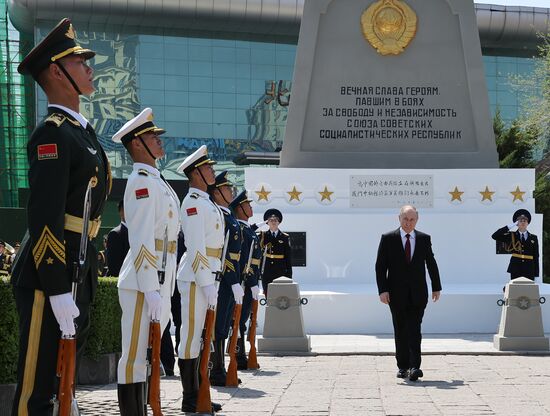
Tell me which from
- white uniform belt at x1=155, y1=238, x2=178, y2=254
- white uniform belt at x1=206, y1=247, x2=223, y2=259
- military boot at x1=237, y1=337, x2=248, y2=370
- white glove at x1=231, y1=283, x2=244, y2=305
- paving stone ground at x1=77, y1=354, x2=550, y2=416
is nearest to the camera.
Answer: white uniform belt at x1=155, y1=238, x2=178, y2=254

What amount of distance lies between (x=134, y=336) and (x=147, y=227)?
0.63 m

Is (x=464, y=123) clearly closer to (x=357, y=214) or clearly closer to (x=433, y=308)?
(x=357, y=214)

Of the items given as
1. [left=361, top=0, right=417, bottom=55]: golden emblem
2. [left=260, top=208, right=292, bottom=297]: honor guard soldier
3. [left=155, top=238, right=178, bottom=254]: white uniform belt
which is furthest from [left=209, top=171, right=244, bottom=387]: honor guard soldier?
[left=361, top=0, right=417, bottom=55]: golden emblem

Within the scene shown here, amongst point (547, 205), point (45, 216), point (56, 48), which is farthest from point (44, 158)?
point (547, 205)

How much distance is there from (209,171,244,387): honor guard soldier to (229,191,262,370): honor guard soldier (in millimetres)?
965

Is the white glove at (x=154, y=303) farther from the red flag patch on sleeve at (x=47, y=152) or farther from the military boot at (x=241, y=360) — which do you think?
the military boot at (x=241, y=360)

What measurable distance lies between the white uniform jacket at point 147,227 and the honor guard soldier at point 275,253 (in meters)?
8.63

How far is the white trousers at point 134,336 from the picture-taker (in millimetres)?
5859

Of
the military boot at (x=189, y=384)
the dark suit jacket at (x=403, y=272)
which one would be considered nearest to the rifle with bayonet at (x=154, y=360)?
the military boot at (x=189, y=384)

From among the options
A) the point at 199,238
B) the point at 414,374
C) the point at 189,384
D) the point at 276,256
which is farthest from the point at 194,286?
the point at 276,256

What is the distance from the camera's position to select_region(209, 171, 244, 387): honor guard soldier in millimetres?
9055

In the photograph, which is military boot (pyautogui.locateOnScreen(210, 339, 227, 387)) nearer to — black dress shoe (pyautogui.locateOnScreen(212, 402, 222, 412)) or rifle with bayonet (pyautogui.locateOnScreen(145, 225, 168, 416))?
black dress shoe (pyautogui.locateOnScreen(212, 402, 222, 412))

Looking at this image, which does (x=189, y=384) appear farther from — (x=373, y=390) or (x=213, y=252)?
(x=373, y=390)

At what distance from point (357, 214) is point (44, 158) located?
12.4m
